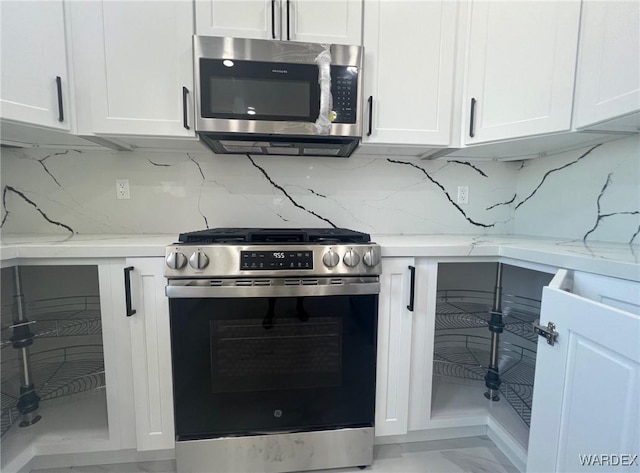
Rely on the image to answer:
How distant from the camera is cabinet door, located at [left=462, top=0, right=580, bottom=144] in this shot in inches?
42.0

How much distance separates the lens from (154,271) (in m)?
1.06

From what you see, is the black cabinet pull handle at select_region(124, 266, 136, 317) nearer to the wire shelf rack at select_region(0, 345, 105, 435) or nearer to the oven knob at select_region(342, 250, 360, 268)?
the wire shelf rack at select_region(0, 345, 105, 435)

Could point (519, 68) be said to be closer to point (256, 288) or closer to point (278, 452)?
point (256, 288)

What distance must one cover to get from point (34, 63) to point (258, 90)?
0.85 m

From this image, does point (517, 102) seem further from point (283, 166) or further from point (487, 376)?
point (487, 376)

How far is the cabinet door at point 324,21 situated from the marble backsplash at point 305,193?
573 mm

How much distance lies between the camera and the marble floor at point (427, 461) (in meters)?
1.15

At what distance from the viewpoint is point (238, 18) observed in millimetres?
1156

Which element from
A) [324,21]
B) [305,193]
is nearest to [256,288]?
[305,193]

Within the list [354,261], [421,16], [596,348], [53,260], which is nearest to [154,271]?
[53,260]

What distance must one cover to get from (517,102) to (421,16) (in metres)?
0.57

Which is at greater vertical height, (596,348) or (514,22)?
(514,22)

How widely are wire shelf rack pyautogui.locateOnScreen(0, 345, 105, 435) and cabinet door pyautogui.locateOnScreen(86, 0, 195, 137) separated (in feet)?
3.62

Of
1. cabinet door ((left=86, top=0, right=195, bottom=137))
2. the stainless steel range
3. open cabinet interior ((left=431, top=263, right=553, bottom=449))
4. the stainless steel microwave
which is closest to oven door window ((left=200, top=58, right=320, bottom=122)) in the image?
the stainless steel microwave
